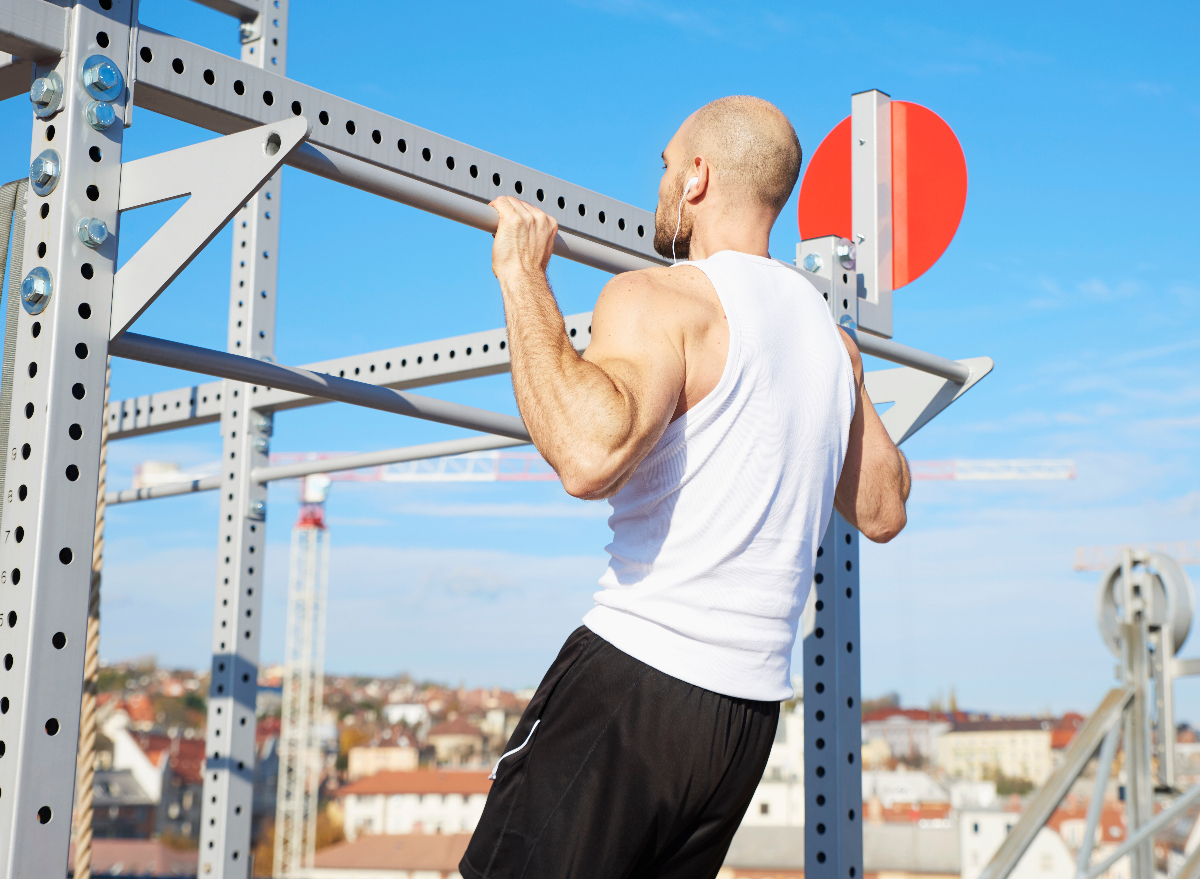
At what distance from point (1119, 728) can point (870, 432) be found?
155 cm

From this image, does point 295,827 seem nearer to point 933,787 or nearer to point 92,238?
point 933,787

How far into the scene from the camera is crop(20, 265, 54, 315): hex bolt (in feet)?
2.95

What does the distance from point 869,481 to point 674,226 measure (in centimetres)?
35

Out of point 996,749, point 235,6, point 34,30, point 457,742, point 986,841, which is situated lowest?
point 986,841

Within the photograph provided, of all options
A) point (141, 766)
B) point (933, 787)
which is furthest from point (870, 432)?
point (933, 787)

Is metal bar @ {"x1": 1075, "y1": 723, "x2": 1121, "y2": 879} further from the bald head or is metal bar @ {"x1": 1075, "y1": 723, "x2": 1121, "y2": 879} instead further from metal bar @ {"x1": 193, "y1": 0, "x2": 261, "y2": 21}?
metal bar @ {"x1": 193, "y1": 0, "x2": 261, "y2": 21}

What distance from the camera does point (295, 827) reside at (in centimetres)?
2769

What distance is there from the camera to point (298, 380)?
4.19ft

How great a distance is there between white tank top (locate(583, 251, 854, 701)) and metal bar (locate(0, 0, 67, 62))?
583mm

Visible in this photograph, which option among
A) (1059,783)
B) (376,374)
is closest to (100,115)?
(376,374)

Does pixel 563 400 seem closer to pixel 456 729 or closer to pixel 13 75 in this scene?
pixel 13 75

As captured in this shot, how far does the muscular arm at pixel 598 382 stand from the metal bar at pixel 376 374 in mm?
778

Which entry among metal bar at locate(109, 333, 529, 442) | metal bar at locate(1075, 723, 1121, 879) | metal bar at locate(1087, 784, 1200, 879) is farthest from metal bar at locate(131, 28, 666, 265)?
metal bar at locate(1087, 784, 1200, 879)

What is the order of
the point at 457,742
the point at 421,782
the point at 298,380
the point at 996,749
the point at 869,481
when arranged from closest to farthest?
1. the point at 869,481
2. the point at 298,380
3. the point at 421,782
4. the point at 457,742
5. the point at 996,749
